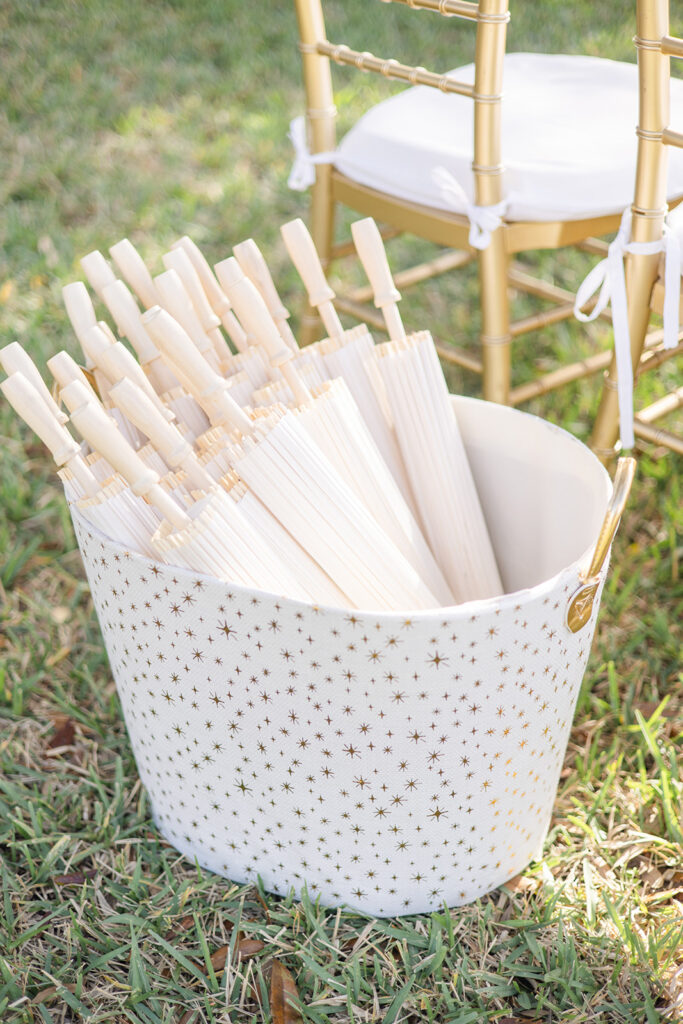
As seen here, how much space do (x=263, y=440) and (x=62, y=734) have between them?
1.99 feet

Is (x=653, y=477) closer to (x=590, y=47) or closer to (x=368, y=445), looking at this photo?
(x=368, y=445)

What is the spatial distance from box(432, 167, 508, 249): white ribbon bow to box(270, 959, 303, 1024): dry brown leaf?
3.05 ft

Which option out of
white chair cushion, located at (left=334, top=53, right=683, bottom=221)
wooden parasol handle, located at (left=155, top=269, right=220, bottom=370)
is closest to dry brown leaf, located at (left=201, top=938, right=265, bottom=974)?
wooden parasol handle, located at (left=155, top=269, right=220, bottom=370)

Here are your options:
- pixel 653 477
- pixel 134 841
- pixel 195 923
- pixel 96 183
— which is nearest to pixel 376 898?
pixel 195 923

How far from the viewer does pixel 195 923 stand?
1.05m

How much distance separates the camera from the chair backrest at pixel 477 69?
1.19 metres

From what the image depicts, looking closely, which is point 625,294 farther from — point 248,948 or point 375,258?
point 248,948

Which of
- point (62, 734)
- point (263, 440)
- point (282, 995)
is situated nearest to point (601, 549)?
point (263, 440)

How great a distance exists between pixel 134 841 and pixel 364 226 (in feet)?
2.40

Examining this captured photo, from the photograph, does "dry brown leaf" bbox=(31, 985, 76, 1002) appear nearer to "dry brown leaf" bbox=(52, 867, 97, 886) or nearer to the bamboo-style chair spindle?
"dry brown leaf" bbox=(52, 867, 97, 886)

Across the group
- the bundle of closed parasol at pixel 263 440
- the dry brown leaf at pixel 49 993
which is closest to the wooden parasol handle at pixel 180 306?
the bundle of closed parasol at pixel 263 440

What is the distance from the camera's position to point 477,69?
1.23 metres

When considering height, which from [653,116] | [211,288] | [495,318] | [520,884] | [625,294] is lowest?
[520,884]

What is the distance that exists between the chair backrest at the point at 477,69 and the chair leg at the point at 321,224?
0.44 feet
